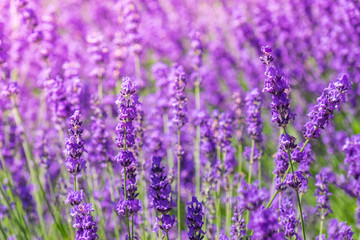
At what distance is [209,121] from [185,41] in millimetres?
3812

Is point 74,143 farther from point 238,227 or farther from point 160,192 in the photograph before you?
point 238,227

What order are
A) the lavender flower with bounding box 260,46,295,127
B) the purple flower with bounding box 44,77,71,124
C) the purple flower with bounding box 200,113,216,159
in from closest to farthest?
the lavender flower with bounding box 260,46,295,127
the purple flower with bounding box 44,77,71,124
the purple flower with bounding box 200,113,216,159

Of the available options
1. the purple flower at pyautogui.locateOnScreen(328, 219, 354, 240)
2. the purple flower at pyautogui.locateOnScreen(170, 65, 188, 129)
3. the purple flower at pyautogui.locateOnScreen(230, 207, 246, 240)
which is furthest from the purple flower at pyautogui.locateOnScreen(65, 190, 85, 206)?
the purple flower at pyautogui.locateOnScreen(328, 219, 354, 240)

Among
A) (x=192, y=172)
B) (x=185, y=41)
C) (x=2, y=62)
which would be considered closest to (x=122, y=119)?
(x=2, y=62)

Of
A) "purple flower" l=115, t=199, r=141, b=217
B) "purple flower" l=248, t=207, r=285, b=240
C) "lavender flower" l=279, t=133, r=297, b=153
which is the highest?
"lavender flower" l=279, t=133, r=297, b=153

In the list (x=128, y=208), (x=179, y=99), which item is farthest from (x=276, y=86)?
(x=179, y=99)

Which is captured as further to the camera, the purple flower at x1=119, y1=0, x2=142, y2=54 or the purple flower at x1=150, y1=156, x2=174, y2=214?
the purple flower at x1=119, y1=0, x2=142, y2=54

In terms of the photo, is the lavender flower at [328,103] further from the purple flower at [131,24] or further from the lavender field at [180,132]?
the purple flower at [131,24]

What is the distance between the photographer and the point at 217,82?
534 cm

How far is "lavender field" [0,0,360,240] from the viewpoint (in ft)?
5.90

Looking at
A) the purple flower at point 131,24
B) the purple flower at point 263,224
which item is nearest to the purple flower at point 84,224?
the purple flower at point 263,224

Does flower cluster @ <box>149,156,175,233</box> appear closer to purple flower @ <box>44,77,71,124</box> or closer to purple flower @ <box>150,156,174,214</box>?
purple flower @ <box>150,156,174,214</box>

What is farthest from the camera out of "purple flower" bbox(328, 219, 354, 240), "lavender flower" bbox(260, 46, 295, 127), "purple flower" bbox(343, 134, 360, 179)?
"purple flower" bbox(343, 134, 360, 179)

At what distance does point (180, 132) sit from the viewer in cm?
404
